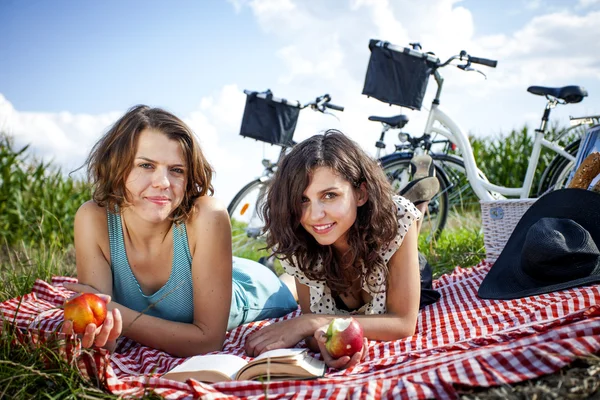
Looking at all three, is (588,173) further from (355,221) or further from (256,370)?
(256,370)

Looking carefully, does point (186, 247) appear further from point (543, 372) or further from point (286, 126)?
point (286, 126)

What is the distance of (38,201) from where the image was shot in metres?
7.77

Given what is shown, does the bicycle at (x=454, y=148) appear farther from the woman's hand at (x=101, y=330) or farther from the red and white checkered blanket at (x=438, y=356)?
the woman's hand at (x=101, y=330)

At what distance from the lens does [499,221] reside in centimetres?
448

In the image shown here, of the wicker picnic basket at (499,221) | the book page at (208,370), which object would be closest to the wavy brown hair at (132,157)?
the book page at (208,370)

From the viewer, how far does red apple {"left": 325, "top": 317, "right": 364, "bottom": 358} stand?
7.09ft

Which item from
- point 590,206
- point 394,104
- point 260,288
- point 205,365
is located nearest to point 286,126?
point 394,104

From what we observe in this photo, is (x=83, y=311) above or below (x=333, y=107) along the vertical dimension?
below

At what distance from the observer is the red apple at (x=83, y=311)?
78.4 inches

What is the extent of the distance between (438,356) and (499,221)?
2593 mm

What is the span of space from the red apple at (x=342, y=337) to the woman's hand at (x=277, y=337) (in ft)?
0.75

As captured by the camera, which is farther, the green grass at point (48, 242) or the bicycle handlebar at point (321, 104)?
the bicycle handlebar at point (321, 104)

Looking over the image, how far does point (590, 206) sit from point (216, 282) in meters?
2.04

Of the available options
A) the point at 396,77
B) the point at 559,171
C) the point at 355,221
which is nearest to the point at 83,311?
the point at 355,221
